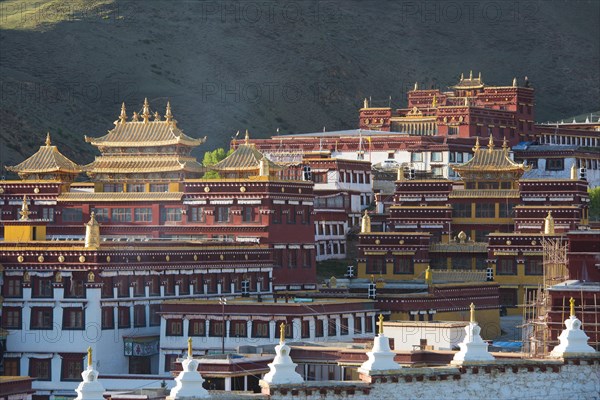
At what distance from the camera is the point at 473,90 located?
18525 cm

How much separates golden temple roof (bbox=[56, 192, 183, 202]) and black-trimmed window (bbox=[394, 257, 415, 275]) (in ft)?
48.9

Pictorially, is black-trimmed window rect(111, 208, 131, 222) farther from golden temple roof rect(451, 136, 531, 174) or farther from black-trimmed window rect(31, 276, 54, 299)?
golden temple roof rect(451, 136, 531, 174)

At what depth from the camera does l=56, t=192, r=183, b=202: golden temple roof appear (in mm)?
122175

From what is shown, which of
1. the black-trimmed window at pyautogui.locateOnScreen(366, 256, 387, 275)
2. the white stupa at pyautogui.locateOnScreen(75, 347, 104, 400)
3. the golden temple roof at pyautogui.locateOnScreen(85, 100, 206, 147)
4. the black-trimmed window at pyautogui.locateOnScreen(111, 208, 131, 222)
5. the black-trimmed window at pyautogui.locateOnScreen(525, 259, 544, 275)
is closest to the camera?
the white stupa at pyautogui.locateOnScreen(75, 347, 104, 400)

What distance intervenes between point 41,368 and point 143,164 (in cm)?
2987

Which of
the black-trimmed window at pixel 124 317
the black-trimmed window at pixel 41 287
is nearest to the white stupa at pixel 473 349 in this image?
the black-trimmed window at pixel 124 317

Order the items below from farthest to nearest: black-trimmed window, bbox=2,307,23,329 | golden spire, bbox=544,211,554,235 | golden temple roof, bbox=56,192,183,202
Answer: golden temple roof, bbox=56,192,183,202, golden spire, bbox=544,211,554,235, black-trimmed window, bbox=2,307,23,329

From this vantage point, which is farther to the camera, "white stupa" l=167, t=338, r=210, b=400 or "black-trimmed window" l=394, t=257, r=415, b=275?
"black-trimmed window" l=394, t=257, r=415, b=275

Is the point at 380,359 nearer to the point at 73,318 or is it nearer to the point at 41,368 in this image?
the point at 41,368

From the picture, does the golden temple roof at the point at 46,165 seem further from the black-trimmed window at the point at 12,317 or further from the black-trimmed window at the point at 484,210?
the black-trimmed window at the point at 484,210

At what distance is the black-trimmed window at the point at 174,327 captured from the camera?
99125 millimetres

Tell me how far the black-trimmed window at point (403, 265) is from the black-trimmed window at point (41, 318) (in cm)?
3301

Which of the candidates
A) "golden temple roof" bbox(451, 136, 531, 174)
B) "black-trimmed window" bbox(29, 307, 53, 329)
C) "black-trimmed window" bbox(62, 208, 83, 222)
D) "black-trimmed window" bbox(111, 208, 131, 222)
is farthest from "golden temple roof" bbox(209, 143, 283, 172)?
"black-trimmed window" bbox(29, 307, 53, 329)

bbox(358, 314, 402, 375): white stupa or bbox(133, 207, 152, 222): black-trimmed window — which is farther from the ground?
bbox(133, 207, 152, 222): black-trimmed window
